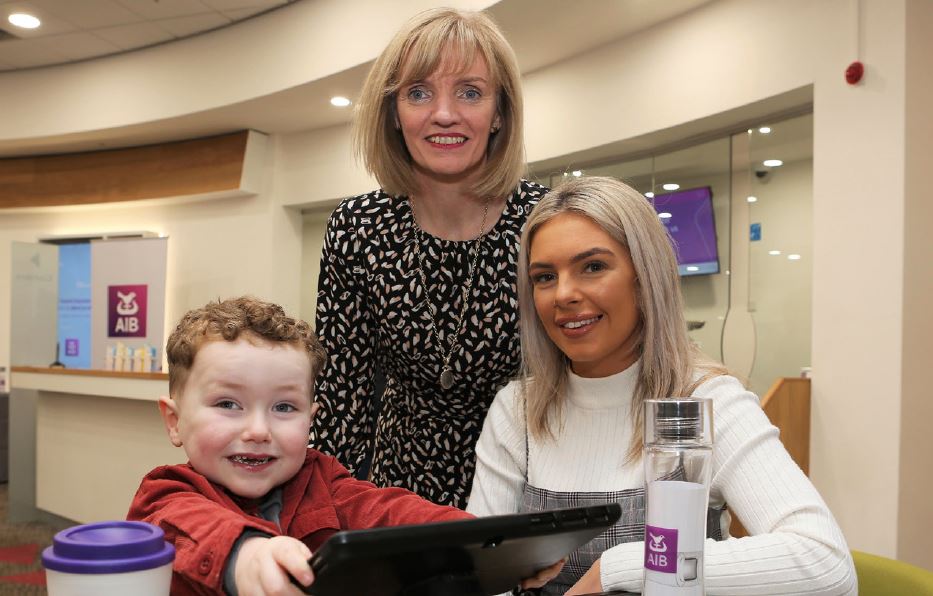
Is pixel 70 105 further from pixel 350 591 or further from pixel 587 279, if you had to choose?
pixel 350 591

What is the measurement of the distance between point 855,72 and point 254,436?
→ 3.48m

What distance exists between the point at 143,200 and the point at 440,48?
294 inches

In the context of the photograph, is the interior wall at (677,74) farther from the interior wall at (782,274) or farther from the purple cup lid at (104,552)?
the purple cup lid at (104,552)

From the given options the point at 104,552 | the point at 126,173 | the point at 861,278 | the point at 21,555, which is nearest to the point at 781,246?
the point at 861,278

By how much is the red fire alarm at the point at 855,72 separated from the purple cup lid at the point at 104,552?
379 cm

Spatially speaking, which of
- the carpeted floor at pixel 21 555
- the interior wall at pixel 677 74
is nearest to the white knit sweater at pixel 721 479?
the interior wall at pixel 677 74

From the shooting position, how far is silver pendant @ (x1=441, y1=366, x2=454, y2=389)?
6.14 feet

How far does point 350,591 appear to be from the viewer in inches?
29.0

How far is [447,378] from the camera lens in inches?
73.9

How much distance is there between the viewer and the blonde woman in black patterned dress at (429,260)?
1.80 meters

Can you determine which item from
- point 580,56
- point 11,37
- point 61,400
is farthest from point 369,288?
point 11,37

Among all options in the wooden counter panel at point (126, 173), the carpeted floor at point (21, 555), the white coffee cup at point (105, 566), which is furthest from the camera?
the wooden counter panel at point (126, 173)

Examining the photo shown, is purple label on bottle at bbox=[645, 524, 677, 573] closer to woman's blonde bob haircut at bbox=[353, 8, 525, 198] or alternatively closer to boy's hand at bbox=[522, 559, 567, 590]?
boy's hand at bbox=[522, 559, 567, 590]

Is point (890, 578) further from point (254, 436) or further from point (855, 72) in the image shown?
point (855, 72)
